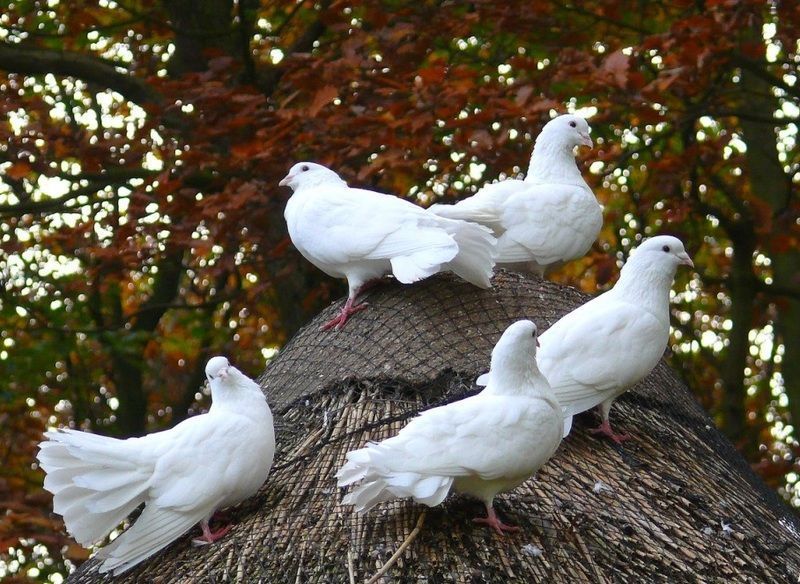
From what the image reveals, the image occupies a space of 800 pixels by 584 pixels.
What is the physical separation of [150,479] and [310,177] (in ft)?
6.73

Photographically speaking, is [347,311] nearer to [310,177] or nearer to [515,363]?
[310,177]

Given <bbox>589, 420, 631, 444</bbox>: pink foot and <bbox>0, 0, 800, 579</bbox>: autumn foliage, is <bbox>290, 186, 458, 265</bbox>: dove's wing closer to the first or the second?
<bbox>589, 420, 631, 444</bbox>: pink foot

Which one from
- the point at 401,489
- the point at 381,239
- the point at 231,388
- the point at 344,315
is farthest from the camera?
the point at 344,315

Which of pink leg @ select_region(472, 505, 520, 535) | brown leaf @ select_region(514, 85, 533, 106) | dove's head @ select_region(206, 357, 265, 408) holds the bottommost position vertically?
pink leg @ select_region(472, 505, 520, 535)

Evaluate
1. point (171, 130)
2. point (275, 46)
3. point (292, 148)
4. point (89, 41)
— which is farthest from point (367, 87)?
point (89, 41)

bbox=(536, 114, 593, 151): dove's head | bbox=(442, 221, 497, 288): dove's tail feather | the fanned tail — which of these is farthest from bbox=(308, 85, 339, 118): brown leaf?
bbox=(442, 221, 497, 288): dove's tail feather

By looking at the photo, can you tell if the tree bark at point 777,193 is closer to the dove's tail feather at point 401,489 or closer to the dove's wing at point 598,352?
the dove's wing at point 598,352

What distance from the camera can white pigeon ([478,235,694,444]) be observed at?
457cm

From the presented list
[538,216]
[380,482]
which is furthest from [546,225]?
[380,482]

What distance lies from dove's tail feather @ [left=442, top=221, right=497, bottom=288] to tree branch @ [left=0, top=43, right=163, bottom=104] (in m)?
3.42

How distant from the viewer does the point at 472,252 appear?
504 cm

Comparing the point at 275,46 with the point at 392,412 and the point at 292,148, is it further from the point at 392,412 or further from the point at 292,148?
the point at 392,412

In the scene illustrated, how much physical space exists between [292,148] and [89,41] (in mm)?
2806

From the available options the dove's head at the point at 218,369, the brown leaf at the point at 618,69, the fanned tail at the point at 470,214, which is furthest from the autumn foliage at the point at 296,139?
the dove's head at the point at 218,369
